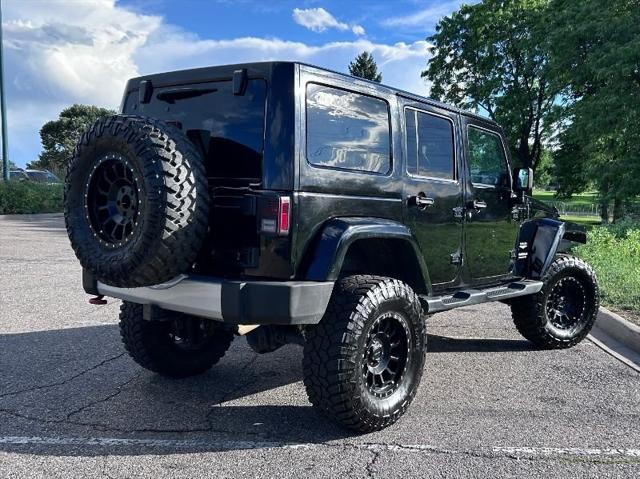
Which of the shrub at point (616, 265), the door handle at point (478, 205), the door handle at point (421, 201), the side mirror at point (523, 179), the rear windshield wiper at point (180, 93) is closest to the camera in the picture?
the rear windshield wiper at point (180, 93)

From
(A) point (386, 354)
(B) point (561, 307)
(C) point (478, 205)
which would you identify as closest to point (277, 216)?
(A) point (386, 354)

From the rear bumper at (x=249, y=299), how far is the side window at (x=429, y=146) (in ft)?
4.43

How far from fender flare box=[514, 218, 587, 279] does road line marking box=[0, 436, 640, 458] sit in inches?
86.8

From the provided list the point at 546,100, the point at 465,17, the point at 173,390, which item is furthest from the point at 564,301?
the point at 465,17

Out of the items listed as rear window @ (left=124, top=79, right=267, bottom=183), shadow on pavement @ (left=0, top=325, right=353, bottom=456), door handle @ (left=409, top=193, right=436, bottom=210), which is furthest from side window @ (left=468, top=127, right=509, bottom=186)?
shadow on pavement @ (left=0, top=325, right=353, bottom=456)

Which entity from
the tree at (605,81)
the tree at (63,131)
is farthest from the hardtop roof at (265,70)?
the tree at (63,131)

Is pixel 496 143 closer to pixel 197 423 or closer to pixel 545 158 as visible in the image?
pixel 197 423

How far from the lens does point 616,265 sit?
27.7 ft

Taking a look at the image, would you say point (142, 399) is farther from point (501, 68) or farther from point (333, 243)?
point (501, 68)

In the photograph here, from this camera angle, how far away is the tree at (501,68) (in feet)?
101

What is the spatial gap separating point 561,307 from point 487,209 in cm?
154

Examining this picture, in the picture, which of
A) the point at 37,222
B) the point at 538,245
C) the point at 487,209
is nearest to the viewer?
the point at 487,209

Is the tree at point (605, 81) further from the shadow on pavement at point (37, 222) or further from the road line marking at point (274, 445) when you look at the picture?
the road line marking at point (274, 445)

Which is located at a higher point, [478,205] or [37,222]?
[478,205]
